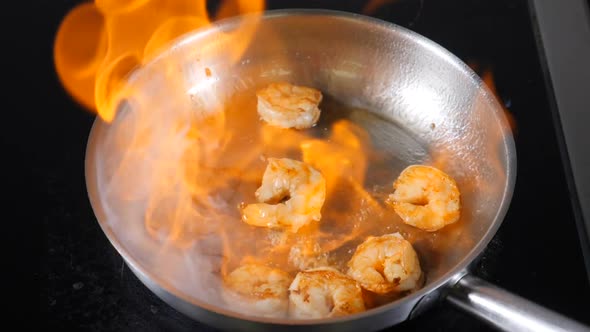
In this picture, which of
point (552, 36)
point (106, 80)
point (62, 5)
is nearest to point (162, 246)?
point (106, 80)

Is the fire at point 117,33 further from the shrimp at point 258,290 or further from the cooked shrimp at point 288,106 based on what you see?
the shrimp at point 258,290

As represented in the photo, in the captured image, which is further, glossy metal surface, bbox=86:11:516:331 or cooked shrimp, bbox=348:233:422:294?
glossy metal surface, bbox=86:11:516:331

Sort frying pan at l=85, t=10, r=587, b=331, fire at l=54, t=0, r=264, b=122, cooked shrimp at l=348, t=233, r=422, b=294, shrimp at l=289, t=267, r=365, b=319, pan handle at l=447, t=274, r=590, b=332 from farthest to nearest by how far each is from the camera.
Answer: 1. fire at l=54, t=0, r=264, b=122
2. frying pan at l=85, t=10, r=587, b=331
3. cooked shrimp at l=348, t=233, r=422, b=294
4. shrimp at l=289, t=267, r=365, b=319
5. pan handle at l=447, t=274, r=590, b=332

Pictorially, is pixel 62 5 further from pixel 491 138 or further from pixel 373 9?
pixel 491 138

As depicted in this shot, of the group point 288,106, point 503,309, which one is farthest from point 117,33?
point 503,309

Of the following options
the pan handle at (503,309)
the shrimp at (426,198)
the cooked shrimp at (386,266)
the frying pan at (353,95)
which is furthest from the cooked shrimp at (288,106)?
the pan handle at (503,309)

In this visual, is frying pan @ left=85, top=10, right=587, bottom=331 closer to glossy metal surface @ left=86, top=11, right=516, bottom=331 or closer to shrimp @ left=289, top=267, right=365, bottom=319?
glossy metal surface @ left=86, top=11, right=516, bottom=331

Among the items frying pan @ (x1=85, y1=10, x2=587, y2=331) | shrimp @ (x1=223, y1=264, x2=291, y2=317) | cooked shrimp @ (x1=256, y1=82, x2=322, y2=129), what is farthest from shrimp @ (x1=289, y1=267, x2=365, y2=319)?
cooked shrimp @ (x1=256, y1=82, x2=322, y2=129)
